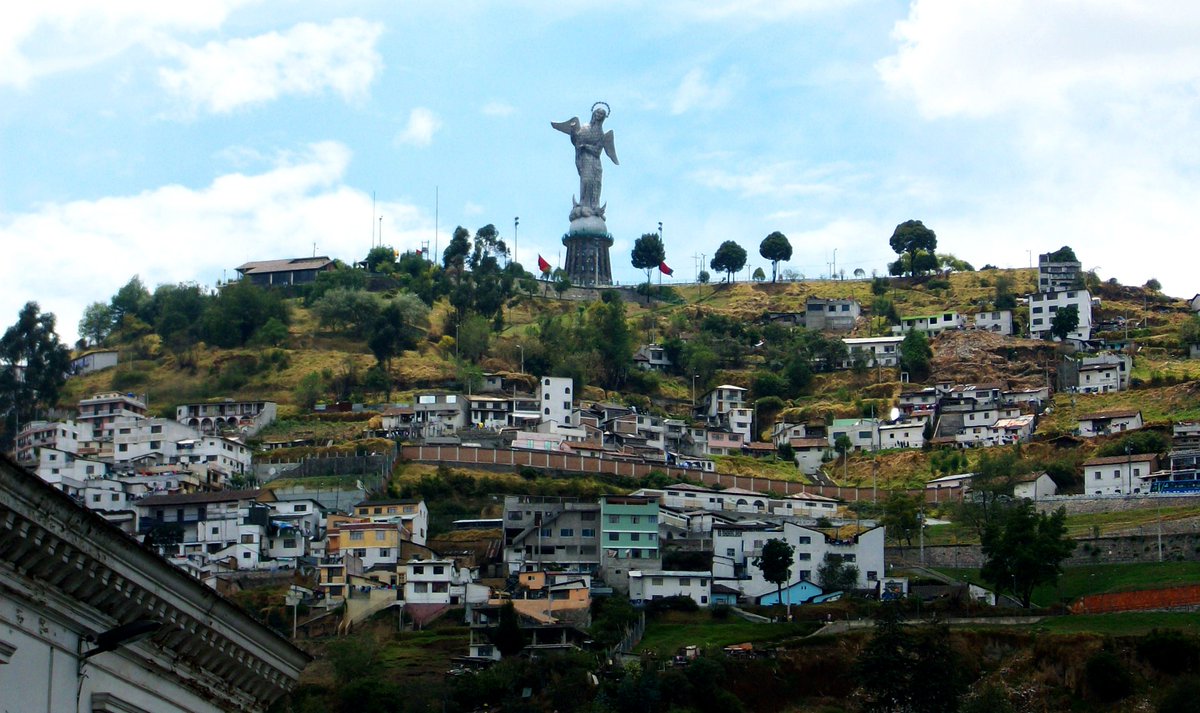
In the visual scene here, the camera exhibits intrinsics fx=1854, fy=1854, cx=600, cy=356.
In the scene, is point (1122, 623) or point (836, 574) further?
point (836, 574)

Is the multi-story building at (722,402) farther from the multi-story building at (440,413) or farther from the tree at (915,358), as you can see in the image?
the multi-story building at (440,413)

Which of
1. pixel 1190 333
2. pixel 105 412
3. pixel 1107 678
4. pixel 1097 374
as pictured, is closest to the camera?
pixel 1107 678

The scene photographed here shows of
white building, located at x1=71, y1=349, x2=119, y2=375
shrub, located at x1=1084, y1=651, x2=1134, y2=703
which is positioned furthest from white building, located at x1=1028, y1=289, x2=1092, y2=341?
shrub, located at x1=1084, y1=651, x2=1134, y2=703

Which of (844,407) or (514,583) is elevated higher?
(844,407)

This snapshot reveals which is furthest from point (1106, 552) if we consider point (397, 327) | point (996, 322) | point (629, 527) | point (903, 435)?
point (397, 327)

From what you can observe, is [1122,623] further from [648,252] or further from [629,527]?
[648,252]

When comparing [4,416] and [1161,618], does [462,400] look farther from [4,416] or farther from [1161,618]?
[1161,618]

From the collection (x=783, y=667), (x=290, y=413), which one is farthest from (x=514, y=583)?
(x=290, y=413)
